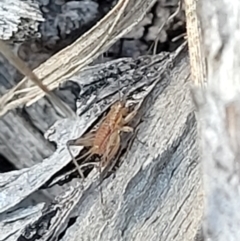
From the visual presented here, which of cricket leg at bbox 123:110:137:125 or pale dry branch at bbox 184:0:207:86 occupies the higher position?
pale dry branch at bbox 184:0:207:86

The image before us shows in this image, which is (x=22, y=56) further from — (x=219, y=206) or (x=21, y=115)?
(x=219, y=206)

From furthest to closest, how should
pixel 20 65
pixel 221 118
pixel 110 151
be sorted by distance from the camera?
pixel 110 151 < pixel 20 65 < pixel 221 118

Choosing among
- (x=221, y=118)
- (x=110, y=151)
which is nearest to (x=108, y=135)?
(x=110, y=151)

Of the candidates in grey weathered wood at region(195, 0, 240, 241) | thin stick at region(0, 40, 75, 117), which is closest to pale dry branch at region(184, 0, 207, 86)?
grey weathered wood at region(195, 0, 240, 241)

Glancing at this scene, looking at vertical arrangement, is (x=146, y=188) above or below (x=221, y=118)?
below

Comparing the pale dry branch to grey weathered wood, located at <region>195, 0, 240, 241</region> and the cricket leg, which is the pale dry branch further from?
the cricket leg

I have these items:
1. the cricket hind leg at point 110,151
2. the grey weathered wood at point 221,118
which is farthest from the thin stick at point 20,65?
the grey weathered wood at point 221,118

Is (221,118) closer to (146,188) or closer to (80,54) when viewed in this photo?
(146,188)
